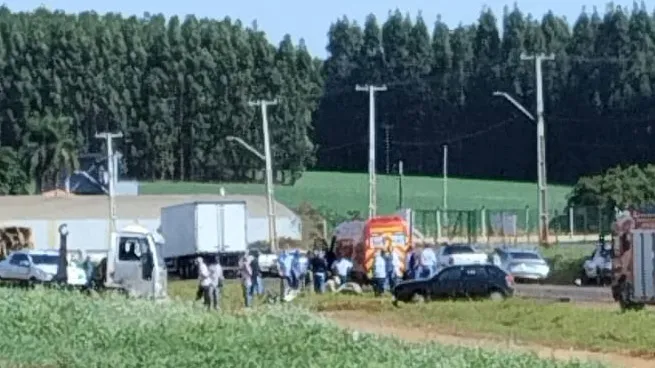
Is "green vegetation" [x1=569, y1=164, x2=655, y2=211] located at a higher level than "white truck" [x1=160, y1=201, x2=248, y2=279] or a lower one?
higher

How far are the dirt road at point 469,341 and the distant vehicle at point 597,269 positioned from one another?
17.6 meters

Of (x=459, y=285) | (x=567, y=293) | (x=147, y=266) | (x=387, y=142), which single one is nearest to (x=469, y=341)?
(x=459, y=285)

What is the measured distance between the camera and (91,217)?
95.3m

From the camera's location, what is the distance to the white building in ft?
306

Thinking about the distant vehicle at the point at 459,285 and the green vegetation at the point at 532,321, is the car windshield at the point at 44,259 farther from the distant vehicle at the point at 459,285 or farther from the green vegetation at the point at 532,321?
the distant vehicle at the point at 459,285

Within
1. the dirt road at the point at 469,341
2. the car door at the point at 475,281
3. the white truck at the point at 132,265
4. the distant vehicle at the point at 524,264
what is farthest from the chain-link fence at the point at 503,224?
the dirt road at the point at 469,341

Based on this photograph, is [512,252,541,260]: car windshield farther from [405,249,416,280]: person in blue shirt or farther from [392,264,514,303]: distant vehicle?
[392,264,514,303]: distant vehicle

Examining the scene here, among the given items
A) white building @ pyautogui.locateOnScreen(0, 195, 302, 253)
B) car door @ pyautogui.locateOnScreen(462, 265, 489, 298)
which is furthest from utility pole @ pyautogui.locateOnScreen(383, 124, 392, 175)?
car door @ pyautogui.locateOnScreen(462, 265, 489, 298)

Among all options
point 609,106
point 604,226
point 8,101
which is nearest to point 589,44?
Result: point 609,106

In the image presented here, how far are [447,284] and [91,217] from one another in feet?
162

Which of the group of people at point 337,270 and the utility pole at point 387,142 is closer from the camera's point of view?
the group of people at point 337,270

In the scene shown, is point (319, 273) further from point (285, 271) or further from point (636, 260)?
point (636, 260)

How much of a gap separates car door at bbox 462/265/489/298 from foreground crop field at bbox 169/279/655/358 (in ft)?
7.05

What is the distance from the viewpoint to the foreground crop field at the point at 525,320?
32.7 m
